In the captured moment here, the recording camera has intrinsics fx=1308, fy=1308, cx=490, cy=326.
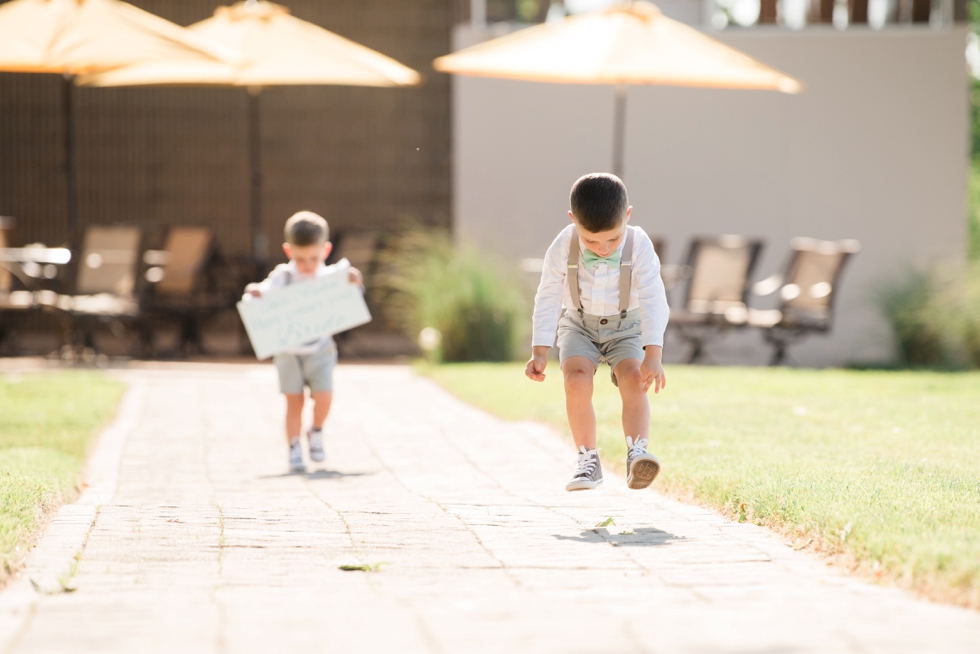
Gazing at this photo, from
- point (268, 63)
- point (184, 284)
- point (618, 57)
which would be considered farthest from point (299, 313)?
point (184, 284)

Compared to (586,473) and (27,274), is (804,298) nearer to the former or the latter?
(27,274)

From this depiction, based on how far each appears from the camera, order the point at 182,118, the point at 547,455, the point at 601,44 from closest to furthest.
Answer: the point at 547,455, the point at 601,44, the point at 182,118

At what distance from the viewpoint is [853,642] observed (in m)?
3.02

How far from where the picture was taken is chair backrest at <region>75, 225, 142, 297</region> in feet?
38.4

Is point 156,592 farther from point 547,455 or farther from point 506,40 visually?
point 506,40

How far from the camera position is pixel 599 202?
15.1 feet

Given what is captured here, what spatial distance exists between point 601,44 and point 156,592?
7865 mm

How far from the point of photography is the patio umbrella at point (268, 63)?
35.5 feet

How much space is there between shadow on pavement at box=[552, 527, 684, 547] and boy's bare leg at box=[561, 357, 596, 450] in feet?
1.55

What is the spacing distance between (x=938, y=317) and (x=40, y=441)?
310 inches

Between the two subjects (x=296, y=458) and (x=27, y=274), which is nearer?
(x=296, y=458)

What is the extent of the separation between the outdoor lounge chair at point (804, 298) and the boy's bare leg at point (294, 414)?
5757mm

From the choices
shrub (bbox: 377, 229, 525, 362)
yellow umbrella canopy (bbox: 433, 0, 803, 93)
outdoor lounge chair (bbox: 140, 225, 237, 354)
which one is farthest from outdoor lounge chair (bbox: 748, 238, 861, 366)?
outdoor lounge chair (bbox: 140, 225, 237, 354)

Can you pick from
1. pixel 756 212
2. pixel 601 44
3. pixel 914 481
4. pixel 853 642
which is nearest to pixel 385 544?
pixel 853 642
